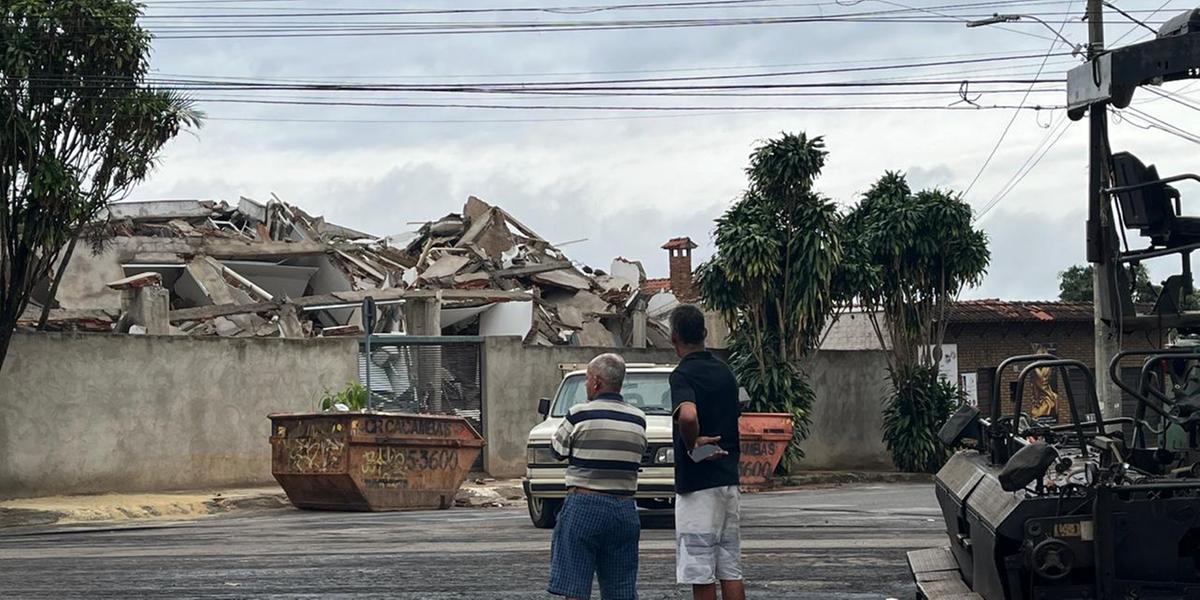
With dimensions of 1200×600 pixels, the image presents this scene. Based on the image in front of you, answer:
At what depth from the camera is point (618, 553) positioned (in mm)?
8320

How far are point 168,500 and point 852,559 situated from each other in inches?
520

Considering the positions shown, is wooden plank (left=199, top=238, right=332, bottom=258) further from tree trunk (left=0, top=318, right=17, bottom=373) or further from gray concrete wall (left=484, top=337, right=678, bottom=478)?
tree trunk (left=0, top=318, right=17, bottom=373)

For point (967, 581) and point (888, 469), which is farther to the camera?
point (888, 469)

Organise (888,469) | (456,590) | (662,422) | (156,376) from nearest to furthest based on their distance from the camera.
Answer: (456,590), (662,422), (156,376), (888,469)

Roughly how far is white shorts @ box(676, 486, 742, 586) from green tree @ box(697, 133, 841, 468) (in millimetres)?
19343

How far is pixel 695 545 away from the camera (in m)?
8.55

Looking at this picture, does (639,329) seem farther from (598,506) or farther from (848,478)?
(598,506)

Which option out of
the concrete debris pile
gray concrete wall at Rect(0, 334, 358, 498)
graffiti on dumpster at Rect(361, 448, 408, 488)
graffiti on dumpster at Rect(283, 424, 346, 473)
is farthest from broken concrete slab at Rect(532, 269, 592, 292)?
graffiti on dumpster at Rect(283, 424, 346, 473)

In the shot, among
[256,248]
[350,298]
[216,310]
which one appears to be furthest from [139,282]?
[256,248]

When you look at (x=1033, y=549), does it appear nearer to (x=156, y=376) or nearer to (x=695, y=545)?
(x=695, y=545)

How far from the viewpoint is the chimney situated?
141ft

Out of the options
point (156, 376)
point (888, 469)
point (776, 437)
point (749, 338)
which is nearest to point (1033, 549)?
point (776, 437)

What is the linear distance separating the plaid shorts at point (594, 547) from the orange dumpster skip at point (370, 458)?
44.1 ft

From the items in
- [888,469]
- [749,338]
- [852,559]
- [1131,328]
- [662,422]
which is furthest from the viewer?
[888,469]
